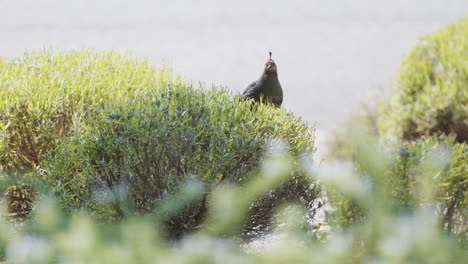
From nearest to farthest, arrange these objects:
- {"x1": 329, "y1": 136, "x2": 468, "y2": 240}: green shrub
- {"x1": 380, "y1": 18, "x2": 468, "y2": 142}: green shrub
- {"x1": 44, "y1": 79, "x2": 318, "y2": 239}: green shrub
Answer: {"x1": 329, "y1": 136, "x2": 468, "y2": 240}: green shrub
{"x1": 44, "y1": 79, "x2": 318, "y2": 239}: green shrub
{"x1": 380, "y1": 18, "x2": 468, "y2": 142}: green shrub

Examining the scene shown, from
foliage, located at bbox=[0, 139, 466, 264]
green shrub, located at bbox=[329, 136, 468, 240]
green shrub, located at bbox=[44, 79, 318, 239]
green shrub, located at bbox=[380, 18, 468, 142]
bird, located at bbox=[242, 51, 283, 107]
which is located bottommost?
foliage, located at bbox=[0, 139, 466, 264]

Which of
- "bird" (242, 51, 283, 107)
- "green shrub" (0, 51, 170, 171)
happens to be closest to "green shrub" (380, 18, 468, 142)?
"bird" (242, 51, 283, 107)

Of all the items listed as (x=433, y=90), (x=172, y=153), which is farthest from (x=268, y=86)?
(x=433, y=90)

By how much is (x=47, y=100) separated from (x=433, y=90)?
505 cm

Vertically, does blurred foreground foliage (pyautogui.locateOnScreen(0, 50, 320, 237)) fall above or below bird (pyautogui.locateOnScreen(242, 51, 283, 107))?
below

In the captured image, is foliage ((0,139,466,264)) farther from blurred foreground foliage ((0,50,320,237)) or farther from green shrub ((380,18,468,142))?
green shrub ((380,18,468,142))

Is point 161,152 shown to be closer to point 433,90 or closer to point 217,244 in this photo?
point 217,244

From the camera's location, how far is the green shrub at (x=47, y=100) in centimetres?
571

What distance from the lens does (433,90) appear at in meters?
7.03

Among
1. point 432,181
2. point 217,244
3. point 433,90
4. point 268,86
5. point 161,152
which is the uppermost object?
point 433,90

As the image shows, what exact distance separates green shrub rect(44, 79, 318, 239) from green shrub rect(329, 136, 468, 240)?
107cm

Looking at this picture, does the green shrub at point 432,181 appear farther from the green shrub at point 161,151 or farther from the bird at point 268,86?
the bird at point 268,86

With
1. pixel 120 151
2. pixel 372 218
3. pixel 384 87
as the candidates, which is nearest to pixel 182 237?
pixel 120 151

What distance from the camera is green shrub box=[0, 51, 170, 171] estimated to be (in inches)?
225
